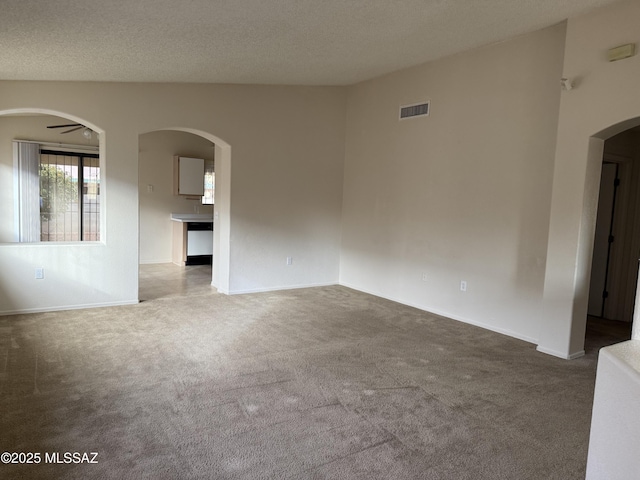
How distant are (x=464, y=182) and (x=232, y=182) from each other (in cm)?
290

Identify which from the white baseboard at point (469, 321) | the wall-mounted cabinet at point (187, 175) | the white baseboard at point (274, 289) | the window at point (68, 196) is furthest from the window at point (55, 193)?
the white baseboard at point (469, 321)

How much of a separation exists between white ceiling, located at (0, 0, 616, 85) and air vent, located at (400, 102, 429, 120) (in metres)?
0.58

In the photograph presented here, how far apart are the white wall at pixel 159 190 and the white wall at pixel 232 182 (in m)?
2.08

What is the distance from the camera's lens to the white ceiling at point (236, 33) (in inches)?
118

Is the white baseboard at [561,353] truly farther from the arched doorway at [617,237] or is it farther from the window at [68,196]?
the window at [68,196]

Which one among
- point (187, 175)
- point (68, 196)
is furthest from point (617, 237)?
point (68, 196)

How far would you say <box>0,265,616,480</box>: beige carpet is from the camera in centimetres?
225

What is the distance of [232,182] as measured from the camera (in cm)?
587

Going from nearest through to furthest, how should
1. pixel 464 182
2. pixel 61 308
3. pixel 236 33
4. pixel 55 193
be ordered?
pixel 236 33 → pixel 61 308 → pixel 464 182 → pixel 55 193

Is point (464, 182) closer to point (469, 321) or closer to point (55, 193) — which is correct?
point (469, 321)

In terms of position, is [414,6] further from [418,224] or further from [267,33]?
[418,224]

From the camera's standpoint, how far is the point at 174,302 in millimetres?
5418

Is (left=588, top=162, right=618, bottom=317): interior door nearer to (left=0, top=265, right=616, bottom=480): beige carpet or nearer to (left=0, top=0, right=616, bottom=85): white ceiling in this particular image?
(left=0, top=265, right=616, bottom=480): beige carpet

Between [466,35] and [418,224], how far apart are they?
2.19 metres
